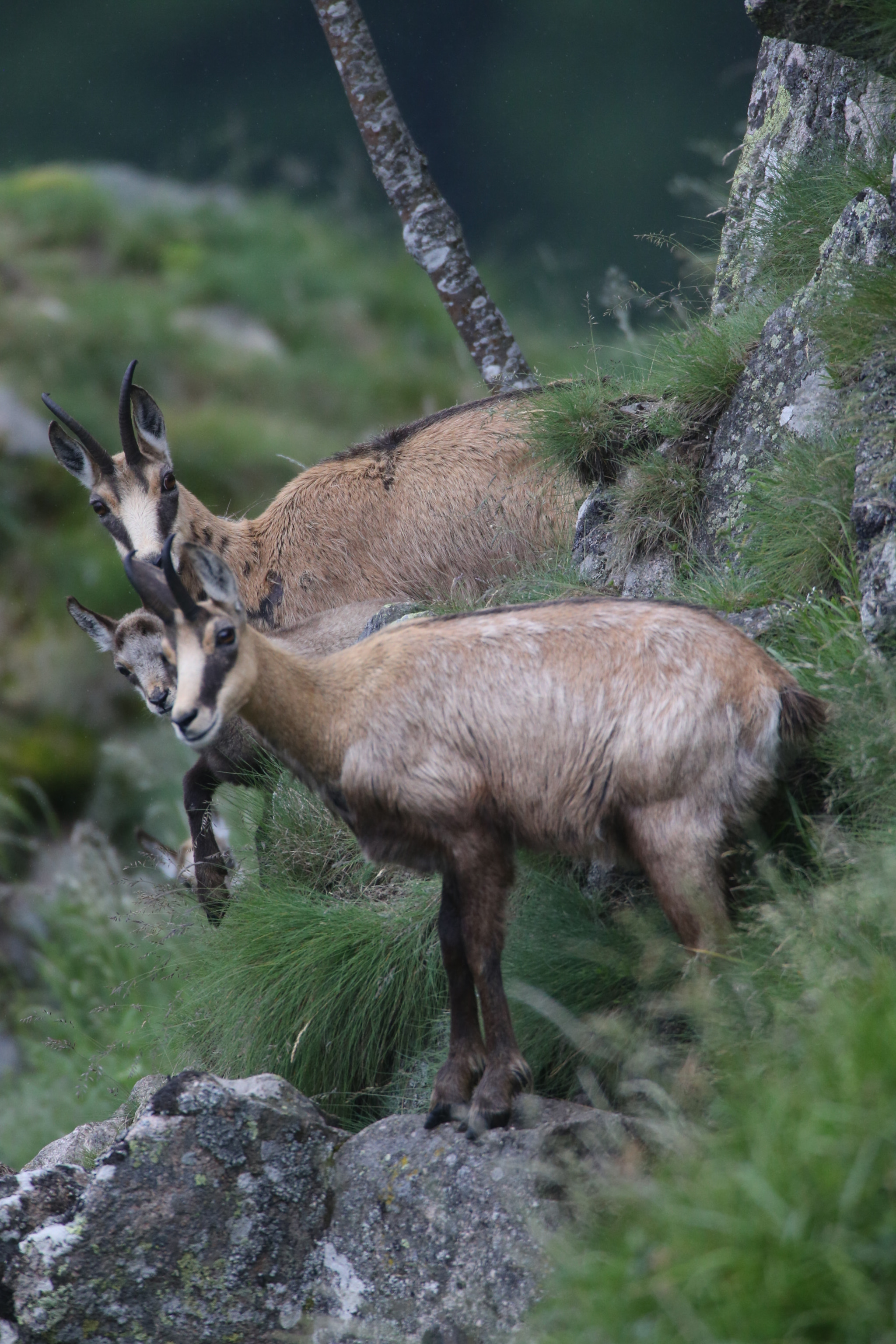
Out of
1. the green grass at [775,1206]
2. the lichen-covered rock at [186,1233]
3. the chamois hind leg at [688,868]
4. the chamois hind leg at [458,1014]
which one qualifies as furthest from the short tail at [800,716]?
the lichen-covered rock at [186,1233]

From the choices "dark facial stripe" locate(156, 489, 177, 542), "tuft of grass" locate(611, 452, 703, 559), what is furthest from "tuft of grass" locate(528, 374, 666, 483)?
"dark facial stripe" locate(156, 489, 177, 542)

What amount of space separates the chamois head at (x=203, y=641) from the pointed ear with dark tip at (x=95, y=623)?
1892 mm

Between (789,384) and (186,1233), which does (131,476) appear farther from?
(186,1233)

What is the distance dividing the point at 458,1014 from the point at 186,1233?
3.03ft

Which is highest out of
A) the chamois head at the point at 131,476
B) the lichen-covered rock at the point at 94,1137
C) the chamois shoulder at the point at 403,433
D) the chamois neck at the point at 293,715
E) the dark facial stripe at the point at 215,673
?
the chamois head at the point at 131,476

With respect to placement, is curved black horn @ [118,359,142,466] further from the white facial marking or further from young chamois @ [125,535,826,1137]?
young chamois @ [125,535,826,1137]

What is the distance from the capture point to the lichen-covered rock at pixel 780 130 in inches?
219

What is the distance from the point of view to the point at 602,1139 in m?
2.96

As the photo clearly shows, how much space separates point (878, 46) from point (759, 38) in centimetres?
472

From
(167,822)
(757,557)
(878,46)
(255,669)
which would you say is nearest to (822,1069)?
(255,669)

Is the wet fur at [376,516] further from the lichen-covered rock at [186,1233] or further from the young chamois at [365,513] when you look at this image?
the lichen-covered rock at [186,1233]

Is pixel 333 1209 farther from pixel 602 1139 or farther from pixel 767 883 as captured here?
pixel 767 883

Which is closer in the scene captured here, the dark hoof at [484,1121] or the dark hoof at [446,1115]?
the dark hoof at [484,1121]

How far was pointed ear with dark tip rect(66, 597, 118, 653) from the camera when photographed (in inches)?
209
